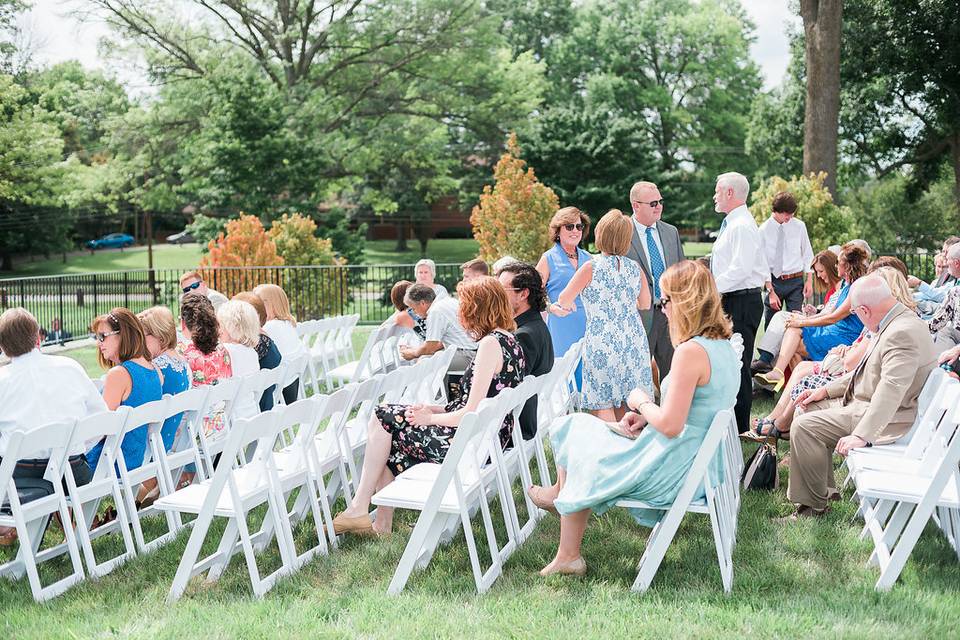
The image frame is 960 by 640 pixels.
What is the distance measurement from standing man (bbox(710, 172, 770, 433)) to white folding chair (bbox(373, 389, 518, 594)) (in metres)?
2.89

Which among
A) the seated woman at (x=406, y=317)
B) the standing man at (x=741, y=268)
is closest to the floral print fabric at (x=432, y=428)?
the standing man at (x=741, y=268)

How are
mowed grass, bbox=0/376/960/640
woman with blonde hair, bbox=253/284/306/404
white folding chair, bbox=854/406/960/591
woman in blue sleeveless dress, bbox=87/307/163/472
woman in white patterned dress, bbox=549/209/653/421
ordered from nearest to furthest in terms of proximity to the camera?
mowed grass, bbox=0/376/960/640
white folding chair, bbox=854/406/960/591
woman in blue sleeveless dress, bbox=87/307/163/472
woman in white patterned dress, bbox=549/209/653/421
woman with blonde hair, bbox=253/284/306/404

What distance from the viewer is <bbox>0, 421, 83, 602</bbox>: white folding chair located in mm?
4258

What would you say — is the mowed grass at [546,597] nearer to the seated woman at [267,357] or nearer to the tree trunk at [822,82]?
the seated woman at [267,357]

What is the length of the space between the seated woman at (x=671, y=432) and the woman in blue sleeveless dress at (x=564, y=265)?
2650 millimetres

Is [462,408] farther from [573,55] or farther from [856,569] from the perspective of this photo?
[573,55]

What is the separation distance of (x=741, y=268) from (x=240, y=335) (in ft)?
12.2

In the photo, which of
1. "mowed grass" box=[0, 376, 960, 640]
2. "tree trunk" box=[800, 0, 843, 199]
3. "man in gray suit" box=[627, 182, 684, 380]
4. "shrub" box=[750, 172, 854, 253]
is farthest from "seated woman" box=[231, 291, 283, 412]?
"tree trunk" box=[800, 0, 843, 199]

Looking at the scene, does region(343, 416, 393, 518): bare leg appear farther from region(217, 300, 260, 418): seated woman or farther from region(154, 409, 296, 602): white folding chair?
region(217, 300, 260, 418): seated woman

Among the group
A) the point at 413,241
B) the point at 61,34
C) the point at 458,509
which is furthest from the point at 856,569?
the point at 413,241

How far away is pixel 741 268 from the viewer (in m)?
7.20

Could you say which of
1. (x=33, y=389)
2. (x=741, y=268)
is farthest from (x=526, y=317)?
(x=33, y=389)

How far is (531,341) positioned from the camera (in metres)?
5.78

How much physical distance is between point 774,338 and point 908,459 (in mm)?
3624
